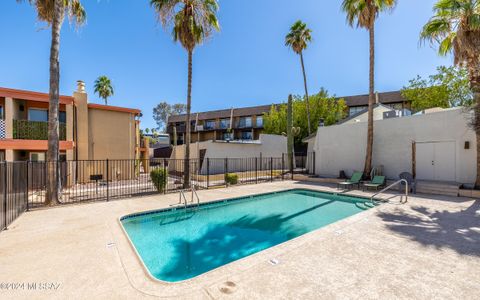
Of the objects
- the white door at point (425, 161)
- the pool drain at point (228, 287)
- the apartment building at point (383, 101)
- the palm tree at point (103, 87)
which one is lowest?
the pool drain at point (228, 287)

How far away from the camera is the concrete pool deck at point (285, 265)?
3199 mm

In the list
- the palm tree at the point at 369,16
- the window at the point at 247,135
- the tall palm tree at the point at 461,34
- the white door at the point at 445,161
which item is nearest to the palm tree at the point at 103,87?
the window at the point at 247,135

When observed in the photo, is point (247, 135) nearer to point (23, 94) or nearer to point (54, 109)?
point (23, 94)

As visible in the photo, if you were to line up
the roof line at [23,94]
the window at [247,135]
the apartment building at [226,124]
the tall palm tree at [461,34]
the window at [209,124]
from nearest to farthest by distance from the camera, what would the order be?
the tall palm tree at [461,34], the roof line at [23,94], the apartment building at [226,124], the window at [247,135], the window at [209,124]

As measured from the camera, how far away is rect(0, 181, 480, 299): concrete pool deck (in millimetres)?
3199

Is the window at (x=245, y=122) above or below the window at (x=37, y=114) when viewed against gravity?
above

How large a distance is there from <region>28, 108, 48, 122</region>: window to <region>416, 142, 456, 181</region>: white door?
958 inches

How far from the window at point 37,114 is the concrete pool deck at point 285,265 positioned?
11.5 metres

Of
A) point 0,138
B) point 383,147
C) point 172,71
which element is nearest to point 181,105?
point 172,71

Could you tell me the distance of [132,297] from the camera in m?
3.10

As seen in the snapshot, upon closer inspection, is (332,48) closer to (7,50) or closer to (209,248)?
(209,248)

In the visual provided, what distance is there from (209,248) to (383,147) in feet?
45.4

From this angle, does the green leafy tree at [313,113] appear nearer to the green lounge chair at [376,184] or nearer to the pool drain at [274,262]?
the green lounge chair at [376,184]

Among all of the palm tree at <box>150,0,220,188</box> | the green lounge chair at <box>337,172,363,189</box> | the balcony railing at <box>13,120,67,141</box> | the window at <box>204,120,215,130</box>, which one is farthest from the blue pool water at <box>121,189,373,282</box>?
the window at <box>204,120,215,130</box>
